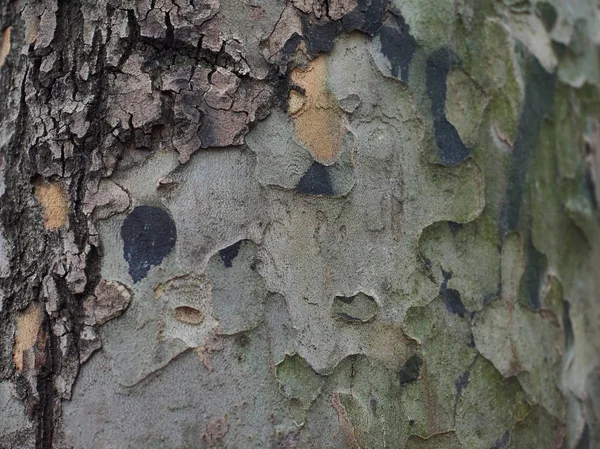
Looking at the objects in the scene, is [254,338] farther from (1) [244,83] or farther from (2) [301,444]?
(1) [244,83]

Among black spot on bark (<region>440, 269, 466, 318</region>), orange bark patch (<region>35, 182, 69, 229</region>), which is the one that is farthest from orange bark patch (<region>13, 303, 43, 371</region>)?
black spot on bark (<region>440, 269, 466, 318</region>)

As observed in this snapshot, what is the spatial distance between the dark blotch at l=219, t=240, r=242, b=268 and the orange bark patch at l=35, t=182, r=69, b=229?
198 millimetres

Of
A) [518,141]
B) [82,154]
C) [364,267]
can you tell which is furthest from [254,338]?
[518,141]

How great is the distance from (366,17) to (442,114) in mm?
166

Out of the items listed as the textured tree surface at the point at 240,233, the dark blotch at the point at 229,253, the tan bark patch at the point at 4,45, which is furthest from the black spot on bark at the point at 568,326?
the tan bark patch at the point at 4,45

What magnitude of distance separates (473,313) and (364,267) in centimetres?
18

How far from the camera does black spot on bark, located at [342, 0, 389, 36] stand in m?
0.89

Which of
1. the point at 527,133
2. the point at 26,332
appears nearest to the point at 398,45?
the point at 527,133

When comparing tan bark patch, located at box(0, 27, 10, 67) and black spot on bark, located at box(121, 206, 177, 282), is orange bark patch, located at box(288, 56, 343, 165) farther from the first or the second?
tan bark patch, located at box(0, 27, 10, 67)

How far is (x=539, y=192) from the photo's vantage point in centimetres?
107

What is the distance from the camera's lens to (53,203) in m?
0.85

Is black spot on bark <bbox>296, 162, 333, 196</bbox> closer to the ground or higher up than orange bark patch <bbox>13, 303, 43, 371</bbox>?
higher up

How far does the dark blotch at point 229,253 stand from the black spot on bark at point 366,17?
1.03ft

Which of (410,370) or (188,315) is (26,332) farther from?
(410,370)
